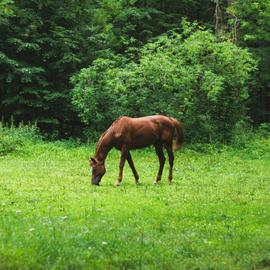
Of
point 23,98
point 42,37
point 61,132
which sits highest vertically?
point 42,37

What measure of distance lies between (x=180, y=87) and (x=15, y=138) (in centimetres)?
825

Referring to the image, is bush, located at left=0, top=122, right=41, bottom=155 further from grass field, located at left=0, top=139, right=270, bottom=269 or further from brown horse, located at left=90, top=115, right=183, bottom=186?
brown horse, located at left=90, top=115, right=183, bottom=186

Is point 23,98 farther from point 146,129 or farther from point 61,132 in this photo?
point 146,129

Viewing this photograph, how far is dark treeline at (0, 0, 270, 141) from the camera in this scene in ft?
84.5

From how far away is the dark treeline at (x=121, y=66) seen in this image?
84.5 feet

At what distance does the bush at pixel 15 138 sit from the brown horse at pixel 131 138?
28.5 ft

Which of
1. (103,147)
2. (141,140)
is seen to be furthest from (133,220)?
(141,140)

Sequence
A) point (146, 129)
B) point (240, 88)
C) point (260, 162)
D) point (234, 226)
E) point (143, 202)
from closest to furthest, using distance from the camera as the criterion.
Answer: point (234, 226)
point (143, 202)
point (146, 129)
point (260, 162)
point (240, 88)

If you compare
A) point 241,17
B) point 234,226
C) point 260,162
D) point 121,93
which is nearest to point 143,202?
point 234,226

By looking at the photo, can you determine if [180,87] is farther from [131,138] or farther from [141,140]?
[131,138]

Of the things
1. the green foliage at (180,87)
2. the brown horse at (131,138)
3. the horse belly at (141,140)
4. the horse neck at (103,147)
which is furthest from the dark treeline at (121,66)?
the horse neck at (103,147)

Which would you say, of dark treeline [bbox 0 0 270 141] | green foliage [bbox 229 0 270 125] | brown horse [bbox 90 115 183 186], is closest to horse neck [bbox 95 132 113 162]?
brown horse [bbox 90 115 183 186]

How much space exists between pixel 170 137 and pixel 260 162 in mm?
7821

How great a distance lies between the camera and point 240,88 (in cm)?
2750
